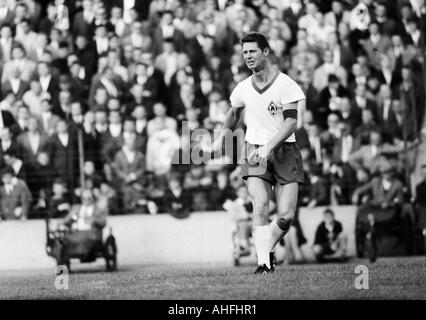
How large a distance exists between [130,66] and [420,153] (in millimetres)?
5091

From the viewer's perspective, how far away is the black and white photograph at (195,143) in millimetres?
15828

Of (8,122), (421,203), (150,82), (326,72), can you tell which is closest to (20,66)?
(8,122)

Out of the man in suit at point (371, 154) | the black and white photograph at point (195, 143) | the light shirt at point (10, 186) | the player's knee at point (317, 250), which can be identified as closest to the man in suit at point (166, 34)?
the black and white photograph at point (195, 143)

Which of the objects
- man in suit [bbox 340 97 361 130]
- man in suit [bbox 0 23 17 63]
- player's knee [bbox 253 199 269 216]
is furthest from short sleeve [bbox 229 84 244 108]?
man in suit [bbox 0 23 17 63]

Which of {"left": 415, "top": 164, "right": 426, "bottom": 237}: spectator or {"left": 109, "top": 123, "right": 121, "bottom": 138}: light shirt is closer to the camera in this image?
{"left": 415, "top": 164, "right": 426, "bottom": 237}: spectator

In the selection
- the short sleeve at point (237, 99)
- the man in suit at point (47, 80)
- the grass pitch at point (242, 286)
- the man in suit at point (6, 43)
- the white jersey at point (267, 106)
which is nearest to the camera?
the grass pitch at point (242, 286)

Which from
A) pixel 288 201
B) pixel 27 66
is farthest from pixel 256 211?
pixel 27 66

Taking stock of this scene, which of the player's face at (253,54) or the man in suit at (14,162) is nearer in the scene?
the player's face at (253,54)

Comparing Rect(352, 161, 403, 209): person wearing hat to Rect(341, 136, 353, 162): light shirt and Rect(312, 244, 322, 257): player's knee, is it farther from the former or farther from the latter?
Rect(312, 244, 322, 257): player's knee

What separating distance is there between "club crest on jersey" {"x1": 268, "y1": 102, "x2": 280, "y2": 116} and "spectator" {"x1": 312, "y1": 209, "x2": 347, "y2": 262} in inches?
208

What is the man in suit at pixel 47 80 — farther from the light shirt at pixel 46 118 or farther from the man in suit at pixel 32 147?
the man in suit at pixel 32 147

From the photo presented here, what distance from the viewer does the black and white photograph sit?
1583cm

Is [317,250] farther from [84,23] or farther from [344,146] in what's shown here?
[84,23]

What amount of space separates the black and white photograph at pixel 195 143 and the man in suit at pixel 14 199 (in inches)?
0.9
